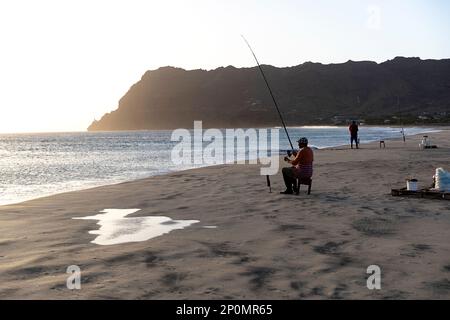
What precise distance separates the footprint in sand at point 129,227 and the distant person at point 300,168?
365 cm

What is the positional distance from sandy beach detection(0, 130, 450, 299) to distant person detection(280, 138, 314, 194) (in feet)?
1.55

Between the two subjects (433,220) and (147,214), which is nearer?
(433,220)

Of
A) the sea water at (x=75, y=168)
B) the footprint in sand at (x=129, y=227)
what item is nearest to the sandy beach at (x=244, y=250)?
the footprint in sand at (x=129, y=227)

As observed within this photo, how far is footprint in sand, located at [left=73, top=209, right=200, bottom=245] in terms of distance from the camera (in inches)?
299

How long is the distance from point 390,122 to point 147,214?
145053mm

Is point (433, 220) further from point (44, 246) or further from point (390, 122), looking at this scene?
point (390, 122)

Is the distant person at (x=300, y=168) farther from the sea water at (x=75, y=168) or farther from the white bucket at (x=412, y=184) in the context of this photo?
the sea water at (x=75, y=168)

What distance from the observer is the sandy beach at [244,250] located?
5.05 m

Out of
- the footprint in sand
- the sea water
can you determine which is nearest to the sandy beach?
the footprint in sand

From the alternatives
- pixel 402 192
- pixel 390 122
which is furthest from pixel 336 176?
pixel 390 122

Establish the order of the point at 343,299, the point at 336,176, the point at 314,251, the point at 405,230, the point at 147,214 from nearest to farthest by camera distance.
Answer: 1. the point at 343,299
2. the point at 314,251
3. the point at 405,230
4. the point at 147,214
5. the point at 336,176

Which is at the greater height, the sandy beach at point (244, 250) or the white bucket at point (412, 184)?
the white bucket at point (412, 184)

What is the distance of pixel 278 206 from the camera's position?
33.7 feet

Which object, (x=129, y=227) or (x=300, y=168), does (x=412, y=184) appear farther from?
(x=129, y=227)
